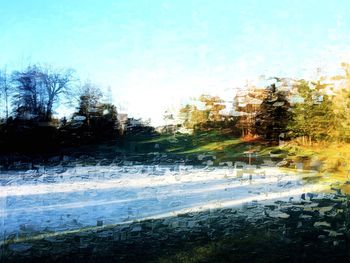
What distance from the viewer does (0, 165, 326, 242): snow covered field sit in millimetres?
3797

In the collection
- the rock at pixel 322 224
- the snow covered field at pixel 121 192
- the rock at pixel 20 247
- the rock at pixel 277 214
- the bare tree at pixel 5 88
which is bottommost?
the rock at pixel 20 247

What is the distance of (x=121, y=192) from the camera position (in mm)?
3902

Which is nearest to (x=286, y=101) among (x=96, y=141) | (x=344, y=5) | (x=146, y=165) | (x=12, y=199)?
(x=344, y=5)

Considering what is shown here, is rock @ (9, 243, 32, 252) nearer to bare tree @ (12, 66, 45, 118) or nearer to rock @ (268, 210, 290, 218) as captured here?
bare tree @ (12, 66, 45, 118)

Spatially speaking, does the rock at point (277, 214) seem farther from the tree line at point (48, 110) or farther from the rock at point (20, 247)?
the rock at point (20, 247)

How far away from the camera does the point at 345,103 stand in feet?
13.5

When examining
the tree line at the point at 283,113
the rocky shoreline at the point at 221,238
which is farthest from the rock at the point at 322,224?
the tree line at the point at 283,113

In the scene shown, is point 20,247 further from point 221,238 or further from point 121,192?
point 221,238

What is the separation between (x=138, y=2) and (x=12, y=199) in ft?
6.30

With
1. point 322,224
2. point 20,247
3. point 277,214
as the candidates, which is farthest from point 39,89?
point 322,224

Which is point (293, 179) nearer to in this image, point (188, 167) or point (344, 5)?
point (188, 167)

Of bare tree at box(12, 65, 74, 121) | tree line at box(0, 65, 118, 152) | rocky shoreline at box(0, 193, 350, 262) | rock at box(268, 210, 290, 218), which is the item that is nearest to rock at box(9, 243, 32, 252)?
rocky shoreline at box(0, 193, 350, 262)

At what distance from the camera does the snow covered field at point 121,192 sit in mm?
3797

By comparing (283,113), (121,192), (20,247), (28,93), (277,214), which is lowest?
(20,247)
